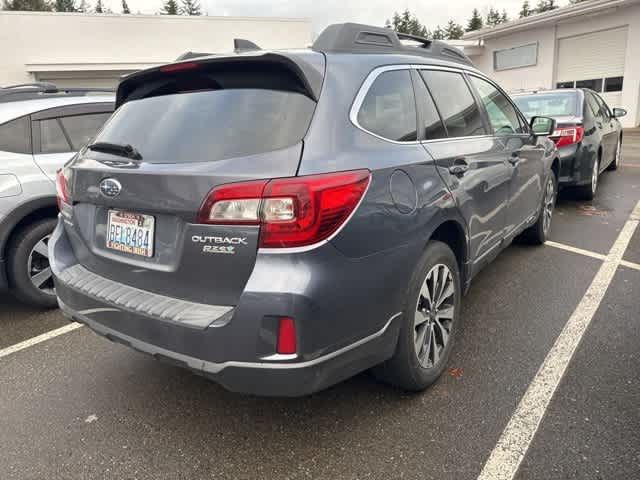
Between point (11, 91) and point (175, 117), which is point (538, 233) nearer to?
point (175, 117)

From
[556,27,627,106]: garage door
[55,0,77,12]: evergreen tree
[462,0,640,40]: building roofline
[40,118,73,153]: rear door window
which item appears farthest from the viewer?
[55,0,77,12]: evergreen tree

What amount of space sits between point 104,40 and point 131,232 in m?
21.2

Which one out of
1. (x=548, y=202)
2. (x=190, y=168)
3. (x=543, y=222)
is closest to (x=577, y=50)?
(x=548, y=202)

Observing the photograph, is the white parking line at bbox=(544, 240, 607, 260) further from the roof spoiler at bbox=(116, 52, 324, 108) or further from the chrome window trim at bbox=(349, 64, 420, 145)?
the roof spoiler at bbox=(116, 52, 324, 108)

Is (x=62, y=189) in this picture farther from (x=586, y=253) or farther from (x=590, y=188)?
(x=590, y=188)

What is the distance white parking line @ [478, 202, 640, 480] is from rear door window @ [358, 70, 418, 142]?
4.86 feet

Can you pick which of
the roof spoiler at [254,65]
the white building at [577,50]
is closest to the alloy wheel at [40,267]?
the roof spoiler at [254,65]

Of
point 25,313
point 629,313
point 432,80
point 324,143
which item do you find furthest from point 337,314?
point 25,313

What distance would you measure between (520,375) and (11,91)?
5026 millimetres

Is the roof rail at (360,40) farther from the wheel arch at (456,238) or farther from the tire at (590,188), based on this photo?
the tire at (590,188)

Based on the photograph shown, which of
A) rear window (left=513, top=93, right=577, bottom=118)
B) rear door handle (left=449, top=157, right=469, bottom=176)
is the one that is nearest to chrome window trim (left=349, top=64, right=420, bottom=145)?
rear door handle (left=449, top=157, right=469, bottom=176)

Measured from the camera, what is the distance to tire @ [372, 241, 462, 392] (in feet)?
8.13

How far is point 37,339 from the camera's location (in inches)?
143

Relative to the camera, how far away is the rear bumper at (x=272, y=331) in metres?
1.91
